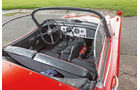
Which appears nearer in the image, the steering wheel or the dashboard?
the dashboard

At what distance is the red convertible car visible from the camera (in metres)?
1.33

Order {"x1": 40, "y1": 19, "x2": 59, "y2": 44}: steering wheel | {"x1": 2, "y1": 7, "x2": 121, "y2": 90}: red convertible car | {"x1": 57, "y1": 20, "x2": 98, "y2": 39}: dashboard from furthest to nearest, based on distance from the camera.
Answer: {"x1": 40, "y1": 19, "x2": 59, "y2": 44}: steering wheel < {"x1": 57, "y1": 20, "x2": 98, "y2": 39}: dashboard < {"x1": 2, "y1": 7, "x2": 121, "y2": 90}: red convertible car

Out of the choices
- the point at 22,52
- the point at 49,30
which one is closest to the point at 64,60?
the point at 22,52

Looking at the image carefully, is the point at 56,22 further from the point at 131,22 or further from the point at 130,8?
the point at 130,8

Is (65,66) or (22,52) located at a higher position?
(22,52)

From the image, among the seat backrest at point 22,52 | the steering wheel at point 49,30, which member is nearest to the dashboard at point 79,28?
the steering wheel at point 49,30

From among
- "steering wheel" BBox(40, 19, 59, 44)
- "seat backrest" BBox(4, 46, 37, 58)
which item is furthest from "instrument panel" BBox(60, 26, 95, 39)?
"seat backrest" BBox(4, 46, 37, 58)

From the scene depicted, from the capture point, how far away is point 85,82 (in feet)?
4.45

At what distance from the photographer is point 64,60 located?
83.0 inches

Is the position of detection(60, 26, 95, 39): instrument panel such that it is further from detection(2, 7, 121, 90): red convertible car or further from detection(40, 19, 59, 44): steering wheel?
detection(40, 19, 59, 44): steering wheel

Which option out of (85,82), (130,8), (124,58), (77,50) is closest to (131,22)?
(130,8)

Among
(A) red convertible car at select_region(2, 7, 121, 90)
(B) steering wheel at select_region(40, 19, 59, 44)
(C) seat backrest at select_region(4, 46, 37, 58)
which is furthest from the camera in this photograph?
(B) steering wheel at select_region(40, 19, 59, 44)

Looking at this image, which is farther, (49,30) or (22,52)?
(49,30)

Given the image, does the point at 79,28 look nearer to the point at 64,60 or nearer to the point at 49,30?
the point at 49,30
